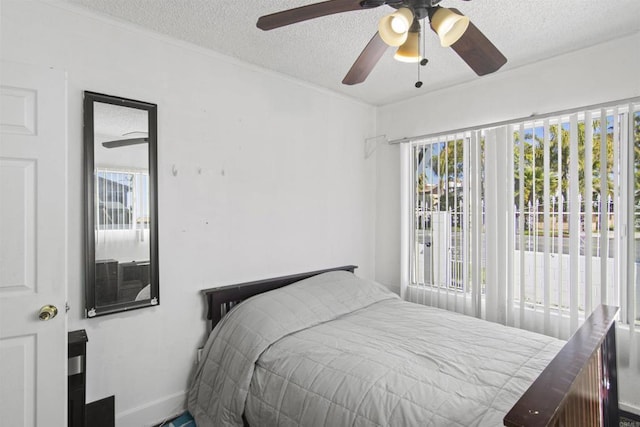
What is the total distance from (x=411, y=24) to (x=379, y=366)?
59.4 inches

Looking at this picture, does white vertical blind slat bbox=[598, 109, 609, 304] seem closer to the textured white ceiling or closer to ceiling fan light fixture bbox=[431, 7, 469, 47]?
the textured white ceiling

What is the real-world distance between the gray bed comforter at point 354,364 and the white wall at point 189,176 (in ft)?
1.05

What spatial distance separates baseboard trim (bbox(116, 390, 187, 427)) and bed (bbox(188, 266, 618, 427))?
0.11 metres

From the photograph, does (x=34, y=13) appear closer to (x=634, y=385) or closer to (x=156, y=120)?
(x=156, y=120)

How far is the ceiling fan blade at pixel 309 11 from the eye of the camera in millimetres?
1269

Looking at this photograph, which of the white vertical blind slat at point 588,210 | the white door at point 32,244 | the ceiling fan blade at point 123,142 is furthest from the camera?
the white vertical blind slat at point 588,210

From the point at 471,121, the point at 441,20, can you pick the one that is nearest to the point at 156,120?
the point at 441,20

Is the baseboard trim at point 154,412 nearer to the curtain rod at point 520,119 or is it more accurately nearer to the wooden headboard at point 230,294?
the wooden headboard at point 230,294

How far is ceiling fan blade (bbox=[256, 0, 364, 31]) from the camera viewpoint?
4.16ft

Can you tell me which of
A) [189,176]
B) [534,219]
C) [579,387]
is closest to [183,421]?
[189,176]

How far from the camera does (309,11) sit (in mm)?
1293

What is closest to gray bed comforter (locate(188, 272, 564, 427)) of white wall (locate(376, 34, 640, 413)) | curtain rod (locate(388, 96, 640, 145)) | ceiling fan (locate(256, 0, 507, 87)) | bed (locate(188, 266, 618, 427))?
bed (locate(188, 266, 618, 427))

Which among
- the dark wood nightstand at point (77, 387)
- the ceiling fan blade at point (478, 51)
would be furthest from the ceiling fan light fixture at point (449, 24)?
the dark wood nightstand at point (77, 387)

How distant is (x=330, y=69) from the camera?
275 centimetres
